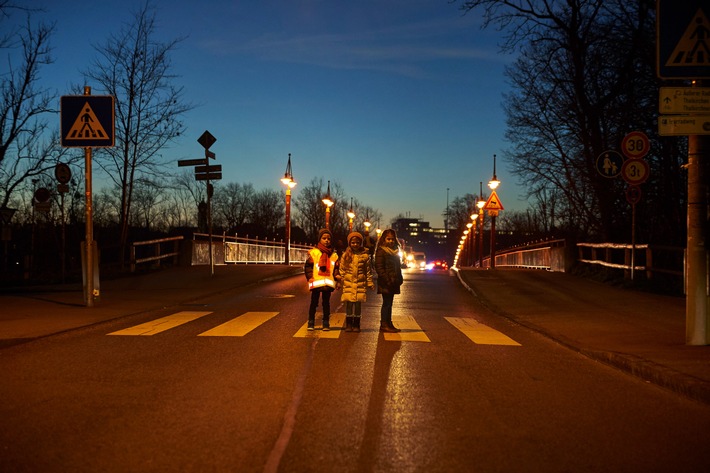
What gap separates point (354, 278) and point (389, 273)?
641mm

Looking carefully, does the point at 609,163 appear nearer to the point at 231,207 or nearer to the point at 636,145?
the point at 636,145

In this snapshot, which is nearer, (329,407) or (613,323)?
(329,407)

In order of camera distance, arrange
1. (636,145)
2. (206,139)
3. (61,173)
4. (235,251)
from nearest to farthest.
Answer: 1. (636,145)
2. (61,173)
3. (206,139)
4. (235,251)

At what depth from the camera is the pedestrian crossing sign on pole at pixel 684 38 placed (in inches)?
359

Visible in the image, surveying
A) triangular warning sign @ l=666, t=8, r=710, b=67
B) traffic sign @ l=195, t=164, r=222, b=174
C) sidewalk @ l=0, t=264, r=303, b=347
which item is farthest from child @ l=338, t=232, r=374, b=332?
traffic sign @ l=195, t=164, r=222, b=174

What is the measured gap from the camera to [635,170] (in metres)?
16.3

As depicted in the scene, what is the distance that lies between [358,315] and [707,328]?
209 inches

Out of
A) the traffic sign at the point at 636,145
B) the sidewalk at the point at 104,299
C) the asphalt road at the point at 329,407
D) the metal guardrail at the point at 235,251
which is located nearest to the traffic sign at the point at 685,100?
the asphalt road at the point at 329,407

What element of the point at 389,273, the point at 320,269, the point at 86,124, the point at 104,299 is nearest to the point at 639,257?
the point at 389,273

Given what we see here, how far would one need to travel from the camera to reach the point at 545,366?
8906 mm

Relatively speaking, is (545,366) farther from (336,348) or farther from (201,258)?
(201,258)

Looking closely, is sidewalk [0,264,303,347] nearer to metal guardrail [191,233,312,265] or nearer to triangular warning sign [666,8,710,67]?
metal guardrail [191,233,312,265]

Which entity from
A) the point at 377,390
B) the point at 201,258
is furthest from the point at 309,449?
the point at 201,258

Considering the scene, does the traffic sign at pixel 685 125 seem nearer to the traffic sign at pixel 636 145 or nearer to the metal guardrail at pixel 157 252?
the traffic sign at pixel 636 145
